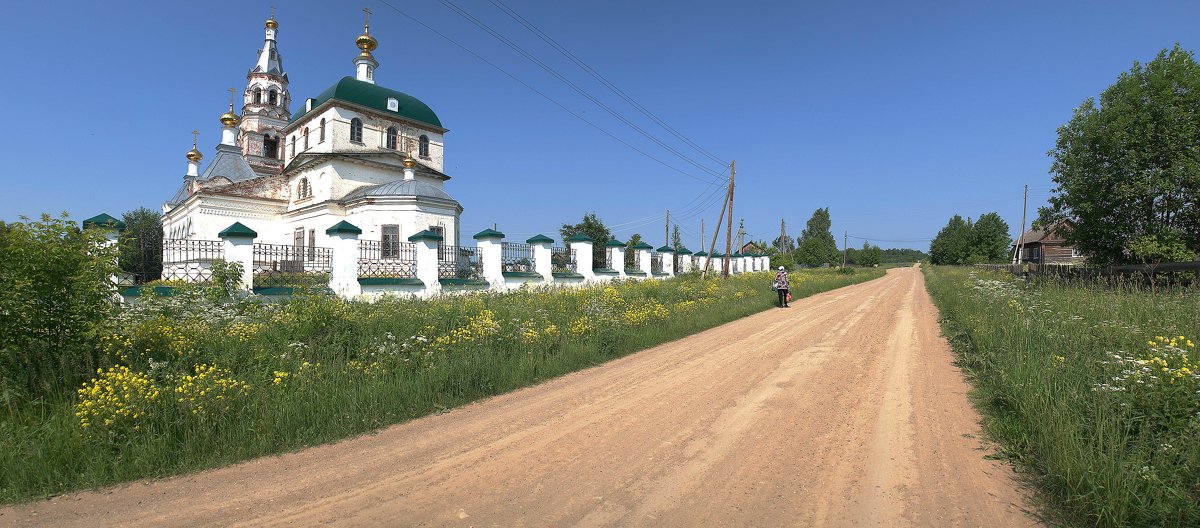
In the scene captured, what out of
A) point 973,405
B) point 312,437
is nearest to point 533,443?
point 312,437

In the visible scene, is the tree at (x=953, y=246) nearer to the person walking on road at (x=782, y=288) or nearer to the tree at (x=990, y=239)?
the tree at (x=990, y=239)

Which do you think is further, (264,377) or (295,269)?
(295,269)

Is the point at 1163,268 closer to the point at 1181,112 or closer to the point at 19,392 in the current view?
the point at 1181,112

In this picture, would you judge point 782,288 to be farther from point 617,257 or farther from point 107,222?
point 107,222

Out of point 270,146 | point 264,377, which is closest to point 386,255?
point 264,377

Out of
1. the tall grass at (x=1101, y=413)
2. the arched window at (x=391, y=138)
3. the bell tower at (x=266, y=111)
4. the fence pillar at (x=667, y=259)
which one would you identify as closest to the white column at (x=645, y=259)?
the fence pillar at (x=667, y=259)

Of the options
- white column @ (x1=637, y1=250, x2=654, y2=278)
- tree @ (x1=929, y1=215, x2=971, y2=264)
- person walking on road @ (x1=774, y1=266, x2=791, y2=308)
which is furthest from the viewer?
tree @ (x1=929, y1=215, x2=971, y2=264)

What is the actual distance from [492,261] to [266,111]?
101ft

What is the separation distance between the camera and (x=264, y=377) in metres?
4.80

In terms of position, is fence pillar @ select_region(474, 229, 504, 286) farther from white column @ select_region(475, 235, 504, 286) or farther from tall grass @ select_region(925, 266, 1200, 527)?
tall grass @ select_region(925, 266, 1200, 527)

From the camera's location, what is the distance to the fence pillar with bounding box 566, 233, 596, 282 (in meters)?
16.7

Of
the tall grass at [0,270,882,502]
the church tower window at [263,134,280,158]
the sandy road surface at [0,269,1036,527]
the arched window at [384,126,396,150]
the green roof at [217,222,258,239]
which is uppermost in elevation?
the church tower window at [263,134,280,158]

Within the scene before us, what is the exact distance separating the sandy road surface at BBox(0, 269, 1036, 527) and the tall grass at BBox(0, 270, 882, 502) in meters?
0.31

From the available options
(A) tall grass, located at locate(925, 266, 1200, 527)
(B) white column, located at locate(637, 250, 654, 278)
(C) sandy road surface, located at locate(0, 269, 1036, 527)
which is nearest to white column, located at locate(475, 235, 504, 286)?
(C) sandy road surface, located at locate(0, 269, 1036, 527)
